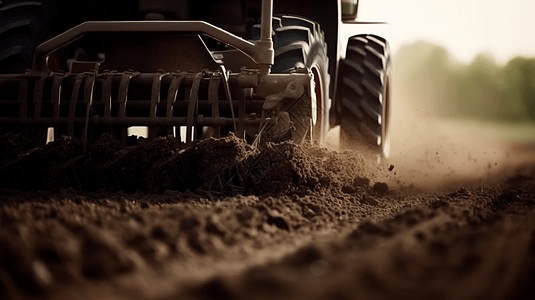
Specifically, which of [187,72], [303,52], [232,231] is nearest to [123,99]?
[187,72]

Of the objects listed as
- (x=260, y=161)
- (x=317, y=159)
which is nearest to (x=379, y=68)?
(x=317, y=159)

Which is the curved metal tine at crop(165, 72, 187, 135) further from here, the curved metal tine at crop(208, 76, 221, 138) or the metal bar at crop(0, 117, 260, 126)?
the curved metal tine at crop(208, 76, 221, 138)

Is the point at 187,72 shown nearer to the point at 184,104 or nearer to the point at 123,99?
the point at 184,104

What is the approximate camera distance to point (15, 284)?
147 centimetres

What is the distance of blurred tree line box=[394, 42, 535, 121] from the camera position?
2497 centimetres

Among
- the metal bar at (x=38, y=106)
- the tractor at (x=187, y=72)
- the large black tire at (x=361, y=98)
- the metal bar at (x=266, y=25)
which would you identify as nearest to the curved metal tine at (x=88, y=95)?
the tractor at (x=187, y=72)

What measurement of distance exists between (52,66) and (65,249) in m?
4.30

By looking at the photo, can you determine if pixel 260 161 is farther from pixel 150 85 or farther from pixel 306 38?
pixel 306 38

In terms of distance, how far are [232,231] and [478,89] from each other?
2864 cm

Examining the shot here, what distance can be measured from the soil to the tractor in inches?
15.0

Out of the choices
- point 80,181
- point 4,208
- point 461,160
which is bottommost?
point 461,160

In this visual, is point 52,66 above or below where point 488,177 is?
above

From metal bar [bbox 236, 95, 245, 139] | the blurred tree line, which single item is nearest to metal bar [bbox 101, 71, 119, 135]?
metal bar [bbox 236, 95, 245, 139]

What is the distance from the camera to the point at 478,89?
2892 centimetres
